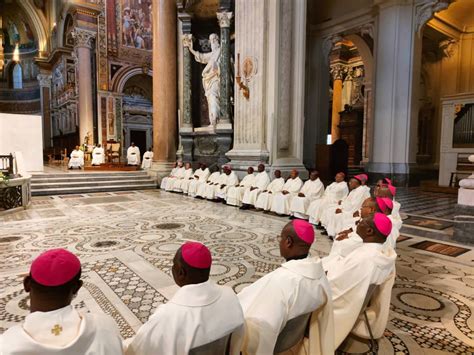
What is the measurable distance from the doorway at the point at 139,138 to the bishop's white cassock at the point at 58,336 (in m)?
23.2

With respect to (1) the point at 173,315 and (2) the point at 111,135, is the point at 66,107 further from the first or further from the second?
(1) the point at 173,315

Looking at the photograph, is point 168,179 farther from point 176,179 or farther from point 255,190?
point 255,190

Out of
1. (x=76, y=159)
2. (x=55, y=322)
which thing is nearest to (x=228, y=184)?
(x=55, y=322)

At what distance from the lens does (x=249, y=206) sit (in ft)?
26.1

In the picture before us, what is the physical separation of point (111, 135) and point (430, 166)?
16.5m

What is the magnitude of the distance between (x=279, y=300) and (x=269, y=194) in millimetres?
5636

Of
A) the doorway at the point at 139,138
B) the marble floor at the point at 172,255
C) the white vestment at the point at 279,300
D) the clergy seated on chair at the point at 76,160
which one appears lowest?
the marble floor at the point at 172,255

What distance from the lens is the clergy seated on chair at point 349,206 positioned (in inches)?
193

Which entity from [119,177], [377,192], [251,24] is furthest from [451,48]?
[119,177]

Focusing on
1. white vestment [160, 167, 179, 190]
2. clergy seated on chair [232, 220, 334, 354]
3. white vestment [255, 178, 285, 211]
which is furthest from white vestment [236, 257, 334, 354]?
white vestment [160, 167, 179, 190]

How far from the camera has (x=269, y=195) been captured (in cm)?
712

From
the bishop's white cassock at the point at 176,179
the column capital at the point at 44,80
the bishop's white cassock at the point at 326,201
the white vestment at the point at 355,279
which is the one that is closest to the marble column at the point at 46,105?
the column capital at the point at 44,80

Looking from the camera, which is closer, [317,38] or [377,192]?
[377,192]

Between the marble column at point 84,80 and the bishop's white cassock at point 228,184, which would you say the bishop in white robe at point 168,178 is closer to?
the bishop's white cassock at point 228,184
